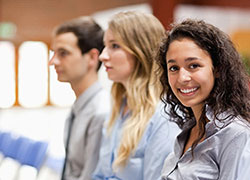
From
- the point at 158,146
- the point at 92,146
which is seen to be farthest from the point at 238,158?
the point at 92,146

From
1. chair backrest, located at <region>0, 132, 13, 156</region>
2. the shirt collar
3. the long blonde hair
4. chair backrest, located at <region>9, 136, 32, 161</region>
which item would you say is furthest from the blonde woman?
chair backrest, located at <region>0, 132, 13, 156</region>

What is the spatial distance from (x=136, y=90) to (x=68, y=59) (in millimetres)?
560

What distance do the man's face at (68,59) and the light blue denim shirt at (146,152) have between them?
42 centimetres

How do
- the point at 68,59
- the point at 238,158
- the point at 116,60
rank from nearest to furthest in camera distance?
the point at 238,158, the point at 116,60, the point at 68,59

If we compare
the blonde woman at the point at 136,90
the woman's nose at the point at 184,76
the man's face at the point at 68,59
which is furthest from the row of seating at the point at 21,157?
the woman's nose at the point at 184,76

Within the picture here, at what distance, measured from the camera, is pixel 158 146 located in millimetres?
1772

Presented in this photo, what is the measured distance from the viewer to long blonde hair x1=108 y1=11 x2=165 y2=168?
6.26 feet

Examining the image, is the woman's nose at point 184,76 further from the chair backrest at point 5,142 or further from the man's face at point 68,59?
the chair backrest at point 5,142

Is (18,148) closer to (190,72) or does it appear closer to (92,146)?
(92,146)

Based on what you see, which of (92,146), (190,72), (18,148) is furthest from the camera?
(18,148)

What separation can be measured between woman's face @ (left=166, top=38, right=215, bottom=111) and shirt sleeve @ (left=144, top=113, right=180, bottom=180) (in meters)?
0.42

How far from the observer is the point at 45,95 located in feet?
32.3

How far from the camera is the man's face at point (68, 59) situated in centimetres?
239

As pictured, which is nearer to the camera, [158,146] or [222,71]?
[222,71]
